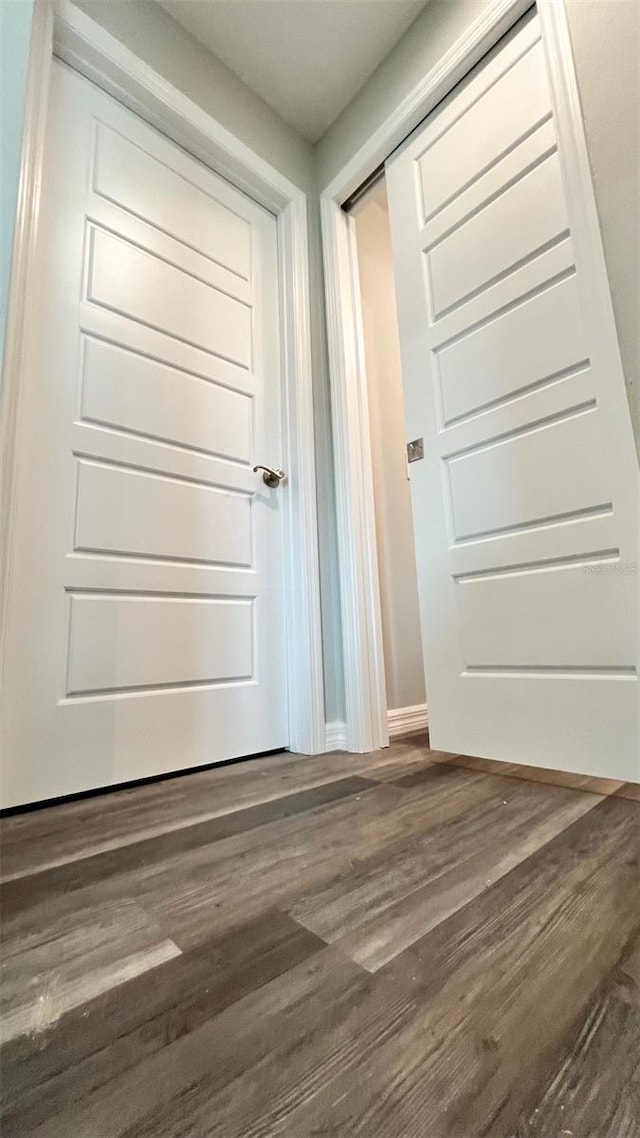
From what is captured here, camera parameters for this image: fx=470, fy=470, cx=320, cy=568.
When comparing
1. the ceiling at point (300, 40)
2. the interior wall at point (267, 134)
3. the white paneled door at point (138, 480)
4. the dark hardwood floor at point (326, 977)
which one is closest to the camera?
the dark hardwood floor at point (326, 977)

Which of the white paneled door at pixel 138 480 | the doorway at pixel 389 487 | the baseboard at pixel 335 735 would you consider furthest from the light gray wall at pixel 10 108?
the baseboard at pixel 335 735

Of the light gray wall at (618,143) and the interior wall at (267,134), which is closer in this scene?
the light gray wall at (618,143)

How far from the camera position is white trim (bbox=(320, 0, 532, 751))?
5.12 ft

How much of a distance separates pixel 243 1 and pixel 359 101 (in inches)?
20.1

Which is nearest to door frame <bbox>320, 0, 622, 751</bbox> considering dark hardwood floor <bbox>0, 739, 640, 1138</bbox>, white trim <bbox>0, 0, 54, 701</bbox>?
dark hardwood floor <bbox>0, 739, 640, 1138</bbox>

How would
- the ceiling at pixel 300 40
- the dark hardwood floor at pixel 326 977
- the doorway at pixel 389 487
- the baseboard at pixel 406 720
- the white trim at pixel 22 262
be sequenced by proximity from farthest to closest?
the doorway at pixel 389 487 < the baseboard at pixel 406 720 < the ceiling at pixel 300 40 < the white trim at pixel 22 262 < the dark hardwood floor at pixel 326 977

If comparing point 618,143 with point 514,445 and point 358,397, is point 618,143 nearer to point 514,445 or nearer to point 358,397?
point 514,445

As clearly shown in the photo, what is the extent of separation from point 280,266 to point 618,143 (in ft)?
3.92

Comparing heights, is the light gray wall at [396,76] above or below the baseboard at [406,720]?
above

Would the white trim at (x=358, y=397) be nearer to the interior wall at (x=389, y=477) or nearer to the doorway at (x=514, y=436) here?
the doorway at (x=514, y=436)

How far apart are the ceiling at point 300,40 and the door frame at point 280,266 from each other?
1.01 ft

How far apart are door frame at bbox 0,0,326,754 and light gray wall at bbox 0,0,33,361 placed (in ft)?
0.06

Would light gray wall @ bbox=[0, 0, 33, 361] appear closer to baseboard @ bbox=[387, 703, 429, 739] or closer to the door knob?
the door knob

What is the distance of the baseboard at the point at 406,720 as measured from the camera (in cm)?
186
